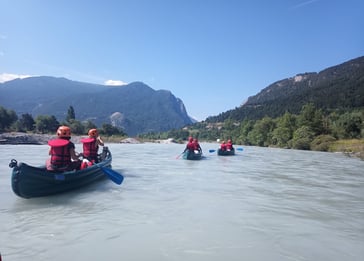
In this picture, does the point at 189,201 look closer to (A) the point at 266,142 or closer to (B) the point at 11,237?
(B) the point at 11,237

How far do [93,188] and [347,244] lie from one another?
341 inches

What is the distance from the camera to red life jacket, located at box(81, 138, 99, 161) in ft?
43.7

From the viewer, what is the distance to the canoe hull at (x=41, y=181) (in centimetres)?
868

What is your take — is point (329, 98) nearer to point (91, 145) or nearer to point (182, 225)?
point (91, 145)

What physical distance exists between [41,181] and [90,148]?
14.2 ft

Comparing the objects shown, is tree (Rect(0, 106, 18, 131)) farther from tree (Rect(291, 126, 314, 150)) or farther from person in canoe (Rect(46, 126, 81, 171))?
person in canoe (Rect(46, 126, 81, 171))

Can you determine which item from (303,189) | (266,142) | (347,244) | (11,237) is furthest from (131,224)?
(266,142)

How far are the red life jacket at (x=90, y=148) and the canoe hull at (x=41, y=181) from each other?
2286mm

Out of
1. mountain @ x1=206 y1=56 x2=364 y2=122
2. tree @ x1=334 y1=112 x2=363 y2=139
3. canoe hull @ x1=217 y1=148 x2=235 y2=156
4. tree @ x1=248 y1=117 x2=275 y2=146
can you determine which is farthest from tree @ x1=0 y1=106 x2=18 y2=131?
mountain @ x1=206 y1=56 x2=364 y2=122

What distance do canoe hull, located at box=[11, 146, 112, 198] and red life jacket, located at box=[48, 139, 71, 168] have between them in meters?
0.32

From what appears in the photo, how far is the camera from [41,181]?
9.23 m

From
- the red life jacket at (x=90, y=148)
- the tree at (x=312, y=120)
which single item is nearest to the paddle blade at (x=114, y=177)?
the red life jacket at (x=90, y=148)

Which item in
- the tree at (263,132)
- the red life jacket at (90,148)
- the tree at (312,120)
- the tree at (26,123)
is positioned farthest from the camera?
the tree at (26,123)

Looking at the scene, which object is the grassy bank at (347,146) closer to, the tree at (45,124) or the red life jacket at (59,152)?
the red life jacket at (59,152)
